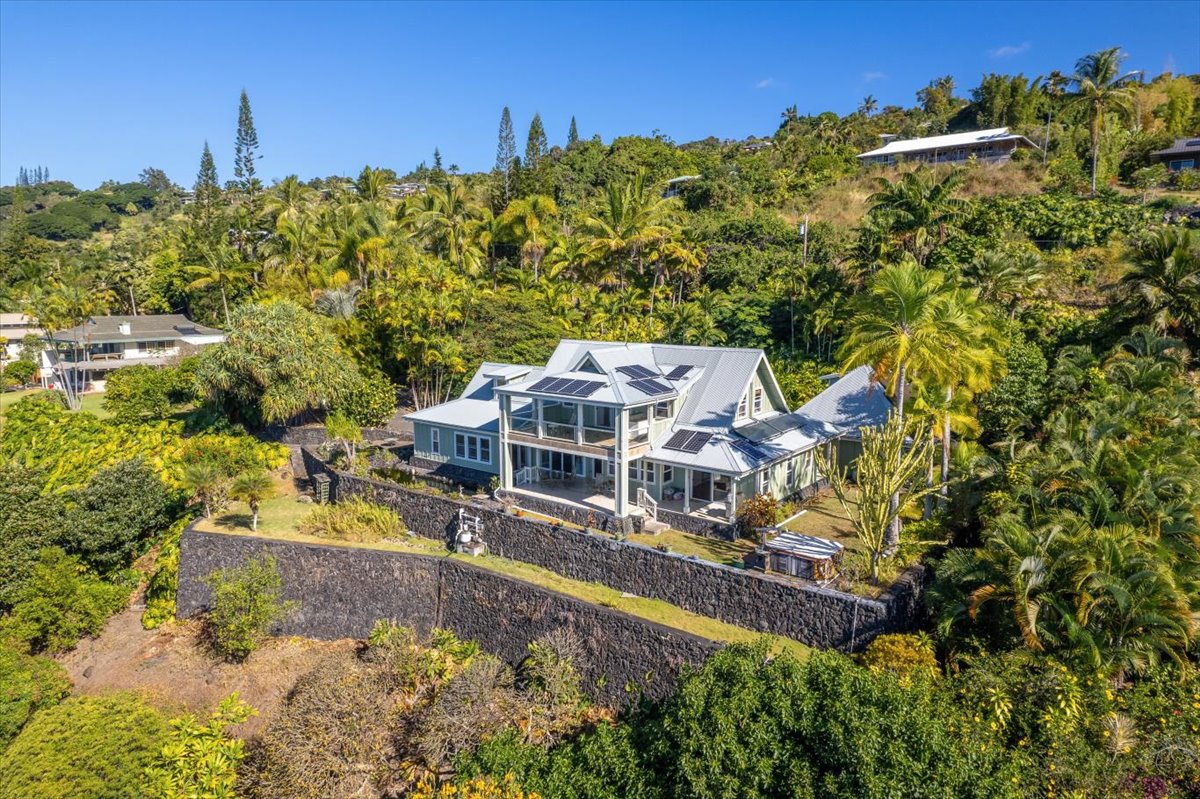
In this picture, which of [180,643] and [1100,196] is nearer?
[180,643]

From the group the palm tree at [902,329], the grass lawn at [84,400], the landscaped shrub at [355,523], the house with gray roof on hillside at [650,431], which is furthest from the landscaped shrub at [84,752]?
the grass lawn at [84,400]

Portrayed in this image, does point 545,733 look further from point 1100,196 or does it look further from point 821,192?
point 821,192

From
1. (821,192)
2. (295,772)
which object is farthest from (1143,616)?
(821,192)

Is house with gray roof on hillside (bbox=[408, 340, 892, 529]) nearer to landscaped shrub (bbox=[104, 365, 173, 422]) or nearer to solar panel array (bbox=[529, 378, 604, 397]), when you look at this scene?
solar panel array (bbox=[529, 378, 604, 397])

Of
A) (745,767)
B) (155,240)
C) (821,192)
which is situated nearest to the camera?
(745,767)

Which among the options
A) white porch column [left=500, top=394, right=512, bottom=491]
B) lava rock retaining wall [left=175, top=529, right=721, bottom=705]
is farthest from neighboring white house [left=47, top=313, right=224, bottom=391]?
white porch column [left=500, top=394, right=512, bottom=491]

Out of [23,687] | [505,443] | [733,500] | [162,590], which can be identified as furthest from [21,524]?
[733,500]
